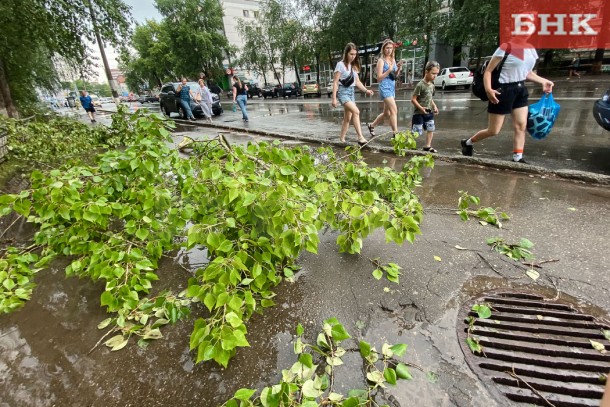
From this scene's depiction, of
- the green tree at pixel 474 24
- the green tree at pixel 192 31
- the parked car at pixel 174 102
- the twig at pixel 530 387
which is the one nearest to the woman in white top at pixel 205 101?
the parked car at pixel 174 102

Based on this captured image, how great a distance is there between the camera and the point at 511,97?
13.0ft

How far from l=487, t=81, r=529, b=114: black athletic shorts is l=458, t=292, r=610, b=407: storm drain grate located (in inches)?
117

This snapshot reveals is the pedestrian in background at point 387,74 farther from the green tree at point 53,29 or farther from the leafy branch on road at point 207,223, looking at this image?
the green tree at point 53,29

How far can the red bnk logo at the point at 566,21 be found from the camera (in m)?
16.4

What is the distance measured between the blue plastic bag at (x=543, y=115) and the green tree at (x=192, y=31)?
1502 inches

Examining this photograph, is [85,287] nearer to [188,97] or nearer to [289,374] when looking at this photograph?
[289,374]

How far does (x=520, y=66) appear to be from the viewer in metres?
3.84

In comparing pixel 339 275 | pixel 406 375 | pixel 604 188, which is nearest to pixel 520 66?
Result: pixel 604 188

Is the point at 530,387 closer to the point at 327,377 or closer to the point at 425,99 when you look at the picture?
the point at 327,377

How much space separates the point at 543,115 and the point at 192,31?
3959 centimetres

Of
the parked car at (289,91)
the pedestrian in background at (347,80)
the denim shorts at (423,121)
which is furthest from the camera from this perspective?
the parked car at (289,91)

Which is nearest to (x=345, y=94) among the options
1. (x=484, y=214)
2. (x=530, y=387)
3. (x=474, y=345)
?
(x=484, y=214)

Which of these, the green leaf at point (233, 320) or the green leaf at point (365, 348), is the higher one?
the green leaf at point (233, 320)

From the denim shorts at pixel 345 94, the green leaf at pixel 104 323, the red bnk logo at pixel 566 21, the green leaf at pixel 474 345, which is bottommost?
the green leaf at pixel 474 345
